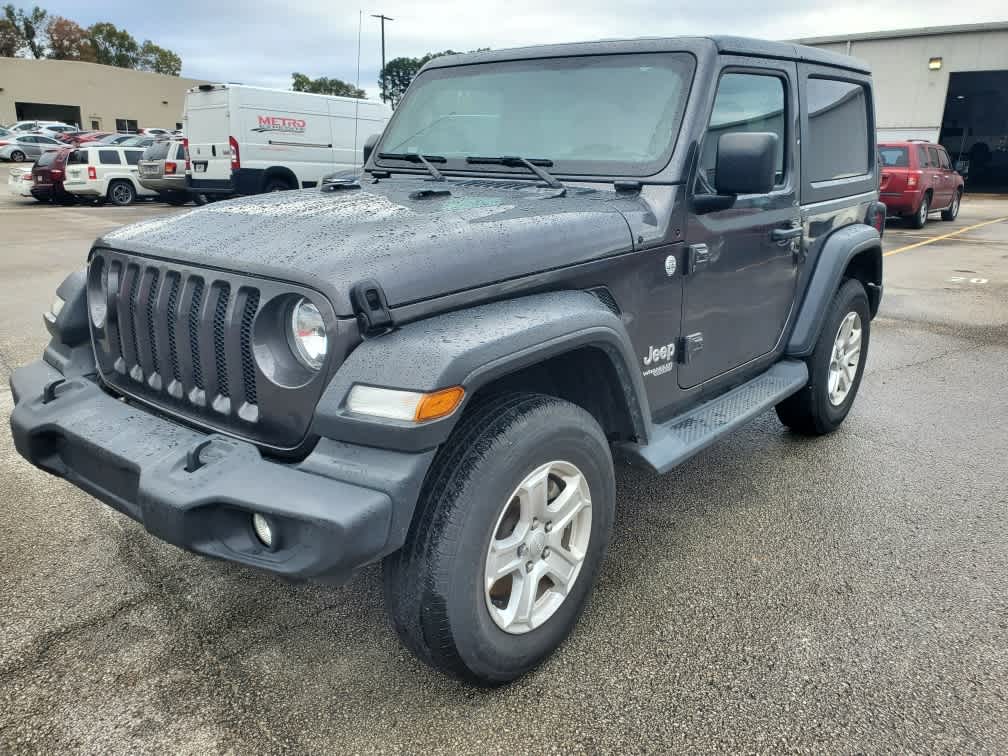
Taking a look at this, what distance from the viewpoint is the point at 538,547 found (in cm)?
234

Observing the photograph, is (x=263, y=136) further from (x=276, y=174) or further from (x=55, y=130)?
(x=55, y=130)

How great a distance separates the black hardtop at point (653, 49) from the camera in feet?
10.2

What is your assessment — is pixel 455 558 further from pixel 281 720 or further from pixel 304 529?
pixel 281 720

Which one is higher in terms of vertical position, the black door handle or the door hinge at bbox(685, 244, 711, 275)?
the black door handle

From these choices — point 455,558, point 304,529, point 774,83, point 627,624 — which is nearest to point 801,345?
point 774,83

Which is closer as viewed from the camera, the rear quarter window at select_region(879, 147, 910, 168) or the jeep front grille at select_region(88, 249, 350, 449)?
the jeep front grille at select_region(88, 249, 350, 449)

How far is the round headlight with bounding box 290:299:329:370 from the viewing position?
2.07m

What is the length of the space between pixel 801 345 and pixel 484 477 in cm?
236

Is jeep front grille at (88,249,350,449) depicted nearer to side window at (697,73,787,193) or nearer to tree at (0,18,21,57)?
side window at (697,73,787,193)

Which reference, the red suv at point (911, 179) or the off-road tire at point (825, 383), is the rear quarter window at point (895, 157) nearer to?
the red suv at point (911, 179)

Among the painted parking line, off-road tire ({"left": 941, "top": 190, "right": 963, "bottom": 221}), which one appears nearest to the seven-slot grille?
the painted parking line

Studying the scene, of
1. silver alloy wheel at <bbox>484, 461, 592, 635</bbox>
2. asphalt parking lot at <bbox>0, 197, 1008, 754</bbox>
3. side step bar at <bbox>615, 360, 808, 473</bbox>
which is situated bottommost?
asphalt parking lot at <bbox>0, 197, 1008, 754</bbox>

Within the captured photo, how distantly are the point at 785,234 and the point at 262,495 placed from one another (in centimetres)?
267

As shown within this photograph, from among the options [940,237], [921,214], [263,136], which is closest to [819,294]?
[940,237]
